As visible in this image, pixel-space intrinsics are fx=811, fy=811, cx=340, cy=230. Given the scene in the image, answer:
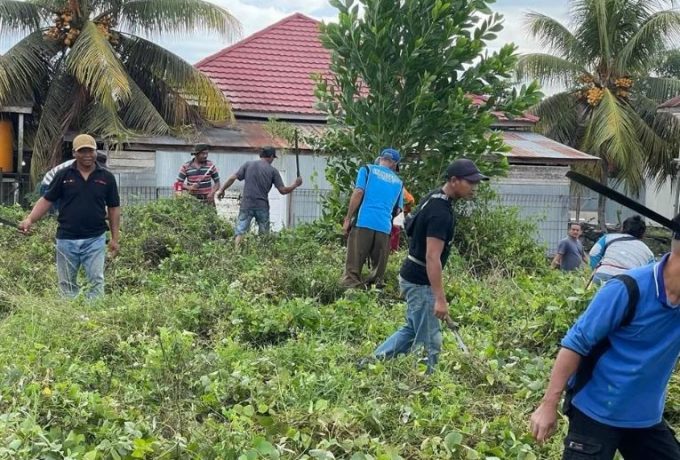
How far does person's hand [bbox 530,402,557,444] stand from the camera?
3.26m

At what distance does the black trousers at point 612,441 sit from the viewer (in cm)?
333

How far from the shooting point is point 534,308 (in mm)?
7383

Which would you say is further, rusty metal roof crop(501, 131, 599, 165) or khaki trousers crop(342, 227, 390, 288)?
rusty metal roof crop(501, 131, 599, 165)

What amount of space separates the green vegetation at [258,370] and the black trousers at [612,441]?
93 centimetres

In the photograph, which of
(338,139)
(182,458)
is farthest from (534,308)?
(338,139)

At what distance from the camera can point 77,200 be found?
7.72m

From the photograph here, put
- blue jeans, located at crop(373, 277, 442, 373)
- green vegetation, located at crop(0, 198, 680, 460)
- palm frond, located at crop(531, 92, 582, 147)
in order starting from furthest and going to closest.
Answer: palm frond, located at crop(531, 92, 582, 147) → blue jeans, located at crop(373, 277, 442, 373) → green vegetation, located at crop(0, 198, 680, 460)

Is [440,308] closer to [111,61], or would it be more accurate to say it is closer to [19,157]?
[111,61]

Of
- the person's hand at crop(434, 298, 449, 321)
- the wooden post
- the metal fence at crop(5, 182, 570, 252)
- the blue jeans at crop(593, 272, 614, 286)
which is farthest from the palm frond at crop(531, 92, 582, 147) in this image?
the person's hand at crop(434, 298, 449, 321)

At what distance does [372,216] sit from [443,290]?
326 cm

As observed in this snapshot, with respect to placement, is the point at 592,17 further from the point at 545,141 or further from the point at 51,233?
the point at 51,233

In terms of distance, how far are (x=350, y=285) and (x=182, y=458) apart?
5328 mm

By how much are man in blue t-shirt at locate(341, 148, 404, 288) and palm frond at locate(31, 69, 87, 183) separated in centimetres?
A: 906

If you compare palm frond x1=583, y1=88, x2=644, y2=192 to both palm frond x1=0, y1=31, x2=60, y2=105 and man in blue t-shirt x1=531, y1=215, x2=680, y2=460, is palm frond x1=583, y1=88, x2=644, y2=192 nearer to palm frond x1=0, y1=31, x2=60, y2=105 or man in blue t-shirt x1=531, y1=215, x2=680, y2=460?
palm frond x1=0, y1=31, x2=60, y2=105
